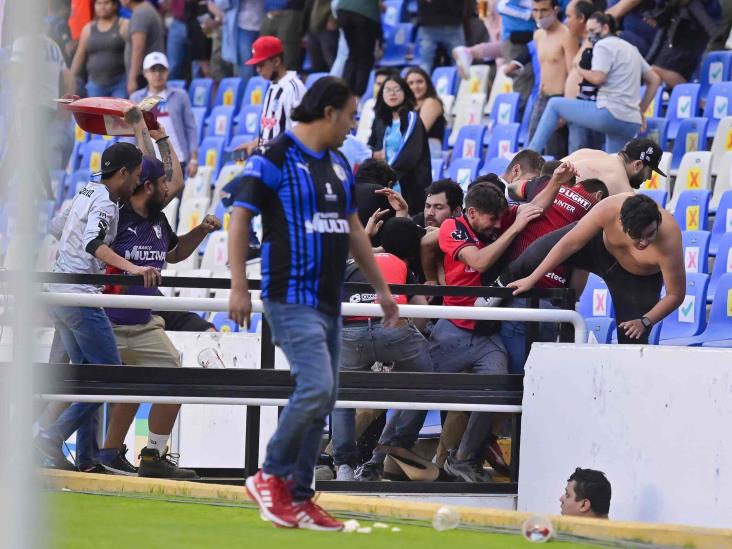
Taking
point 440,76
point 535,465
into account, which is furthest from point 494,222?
point 440,76

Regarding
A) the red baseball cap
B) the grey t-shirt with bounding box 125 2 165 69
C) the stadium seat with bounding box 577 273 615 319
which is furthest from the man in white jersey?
the grey t-shirt with bounding box 125 2 165 69

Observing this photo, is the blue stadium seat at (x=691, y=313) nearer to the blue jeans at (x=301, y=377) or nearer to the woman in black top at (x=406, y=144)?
the woman in black top at (x=406, y=144)

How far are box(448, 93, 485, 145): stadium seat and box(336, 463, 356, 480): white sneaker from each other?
7.38 m

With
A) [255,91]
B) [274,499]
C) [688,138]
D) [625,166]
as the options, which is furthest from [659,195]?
[255,91]

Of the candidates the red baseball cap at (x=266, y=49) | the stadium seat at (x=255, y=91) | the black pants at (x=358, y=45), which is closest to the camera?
the red baseball cap at (x=266, y=49)

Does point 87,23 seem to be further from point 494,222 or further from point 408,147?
point 494,222

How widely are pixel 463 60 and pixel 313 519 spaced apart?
9.76 meters

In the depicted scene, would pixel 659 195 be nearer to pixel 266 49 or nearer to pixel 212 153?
pixel 266 49

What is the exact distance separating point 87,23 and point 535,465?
11.5m

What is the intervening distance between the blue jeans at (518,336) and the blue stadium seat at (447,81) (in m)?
7.54

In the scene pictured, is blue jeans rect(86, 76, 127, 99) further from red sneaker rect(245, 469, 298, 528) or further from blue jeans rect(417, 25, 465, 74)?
red sneaker rect(245, 469, 298, 528)

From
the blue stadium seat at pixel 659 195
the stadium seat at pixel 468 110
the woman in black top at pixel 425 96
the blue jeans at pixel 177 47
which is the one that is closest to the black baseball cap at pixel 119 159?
the blue stadium seat at pixel 659 195

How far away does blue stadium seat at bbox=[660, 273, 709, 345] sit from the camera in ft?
33.4

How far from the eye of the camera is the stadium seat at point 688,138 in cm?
1271
